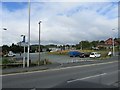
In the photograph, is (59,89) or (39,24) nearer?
(59,89)

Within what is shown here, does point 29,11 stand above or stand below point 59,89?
above

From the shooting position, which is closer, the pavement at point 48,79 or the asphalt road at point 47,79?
the pavement at point 48,79

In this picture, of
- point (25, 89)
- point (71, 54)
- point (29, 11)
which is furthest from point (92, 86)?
point (71, 54)

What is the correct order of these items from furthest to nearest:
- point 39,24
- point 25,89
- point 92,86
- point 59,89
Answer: point 39,24 < point 25,89 < point 92,86 < point 59,89

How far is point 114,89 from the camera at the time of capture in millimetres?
3805

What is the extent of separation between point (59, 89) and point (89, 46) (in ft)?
431

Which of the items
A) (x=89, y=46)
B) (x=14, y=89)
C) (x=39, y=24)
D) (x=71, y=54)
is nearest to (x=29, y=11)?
(x=39, y=24)

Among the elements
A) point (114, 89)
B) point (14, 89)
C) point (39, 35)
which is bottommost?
point (14, 89)

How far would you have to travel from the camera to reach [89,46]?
440ft

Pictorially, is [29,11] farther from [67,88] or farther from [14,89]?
[67,88]

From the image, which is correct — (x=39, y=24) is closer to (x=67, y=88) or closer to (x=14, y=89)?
(x=14, y=89)

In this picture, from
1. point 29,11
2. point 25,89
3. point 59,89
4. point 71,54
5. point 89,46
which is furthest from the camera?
point 89,46

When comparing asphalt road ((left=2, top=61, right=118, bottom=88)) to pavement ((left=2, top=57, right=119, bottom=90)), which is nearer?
pavement ((left=2, top=57, right=119, bottom=90))

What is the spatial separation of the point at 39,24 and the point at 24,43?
308 inches
